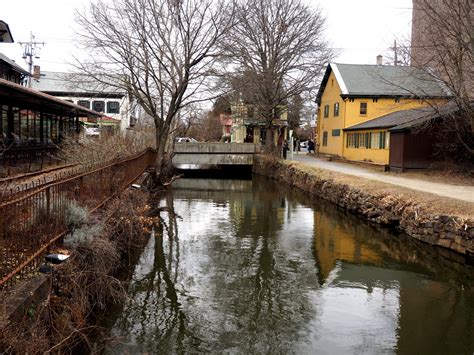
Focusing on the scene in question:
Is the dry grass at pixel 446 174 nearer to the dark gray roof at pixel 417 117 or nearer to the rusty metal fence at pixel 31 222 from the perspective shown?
the dark gray roof at pixel 417 117

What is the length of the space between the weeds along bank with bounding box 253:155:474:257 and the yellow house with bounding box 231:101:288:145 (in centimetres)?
1670

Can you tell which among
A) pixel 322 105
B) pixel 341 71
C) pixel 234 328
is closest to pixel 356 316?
pixel 234 328

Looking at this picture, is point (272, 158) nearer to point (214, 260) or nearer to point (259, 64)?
point (259, 64)

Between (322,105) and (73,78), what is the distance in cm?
2729

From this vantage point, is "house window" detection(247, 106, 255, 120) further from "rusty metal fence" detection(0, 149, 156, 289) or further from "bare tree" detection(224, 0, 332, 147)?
"rusty metal fence" detection(0, 149, 156, 289)

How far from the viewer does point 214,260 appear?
37.9 feet

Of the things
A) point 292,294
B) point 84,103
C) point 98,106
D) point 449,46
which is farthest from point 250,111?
point 292,294

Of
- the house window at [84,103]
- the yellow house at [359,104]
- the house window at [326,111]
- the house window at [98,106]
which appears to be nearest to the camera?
the yellow house at [359,104]

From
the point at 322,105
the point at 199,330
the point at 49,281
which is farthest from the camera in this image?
the point at 322,105

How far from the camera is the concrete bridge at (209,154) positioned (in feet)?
122

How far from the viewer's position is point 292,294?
9.17 meters

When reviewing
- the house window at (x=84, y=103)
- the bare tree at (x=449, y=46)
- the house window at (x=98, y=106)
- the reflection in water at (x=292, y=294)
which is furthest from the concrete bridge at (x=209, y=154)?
the house window at (x=98, y=106)

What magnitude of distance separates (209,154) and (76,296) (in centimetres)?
3131

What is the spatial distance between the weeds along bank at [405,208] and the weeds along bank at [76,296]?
27.7 ft
